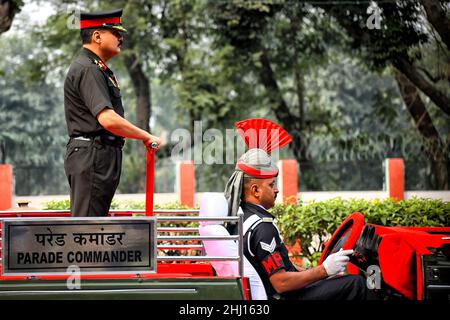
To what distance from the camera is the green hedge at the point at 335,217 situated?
705 centimetres

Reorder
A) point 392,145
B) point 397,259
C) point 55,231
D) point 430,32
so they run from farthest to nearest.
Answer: point 392,145 < point 430,32 < point 397,259 < point 55,231

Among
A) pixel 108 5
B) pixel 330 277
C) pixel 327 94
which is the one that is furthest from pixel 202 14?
pixel 327 94

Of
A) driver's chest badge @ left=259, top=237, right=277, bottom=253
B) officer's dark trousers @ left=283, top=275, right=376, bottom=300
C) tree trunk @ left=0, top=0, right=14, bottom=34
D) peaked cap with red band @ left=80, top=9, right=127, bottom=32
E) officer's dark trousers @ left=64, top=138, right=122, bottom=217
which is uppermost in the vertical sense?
tree trunk @ left=0, top=0, right=14, bottom=34

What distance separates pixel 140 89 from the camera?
67.7ft

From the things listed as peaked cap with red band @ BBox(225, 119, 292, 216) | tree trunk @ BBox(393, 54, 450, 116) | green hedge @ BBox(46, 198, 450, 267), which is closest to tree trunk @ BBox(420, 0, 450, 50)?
green hedge @ BBox(46, 198, 450, 267)

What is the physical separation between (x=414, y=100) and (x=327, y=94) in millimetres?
21243

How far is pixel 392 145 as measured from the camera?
1725 cm

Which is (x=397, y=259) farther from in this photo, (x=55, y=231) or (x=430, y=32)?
(x=430, y=32)

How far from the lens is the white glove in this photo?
11.4 ft

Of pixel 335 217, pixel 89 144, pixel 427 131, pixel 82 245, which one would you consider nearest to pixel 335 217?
pixel 335 217

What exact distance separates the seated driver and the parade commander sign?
0.66 metres

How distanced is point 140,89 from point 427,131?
809 cm

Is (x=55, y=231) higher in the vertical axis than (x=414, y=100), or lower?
lower

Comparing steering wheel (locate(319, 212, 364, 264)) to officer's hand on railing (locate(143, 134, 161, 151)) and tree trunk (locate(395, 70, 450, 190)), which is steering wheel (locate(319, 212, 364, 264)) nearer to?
officer's hand on railing (locate(143, 134, 161, 151))
